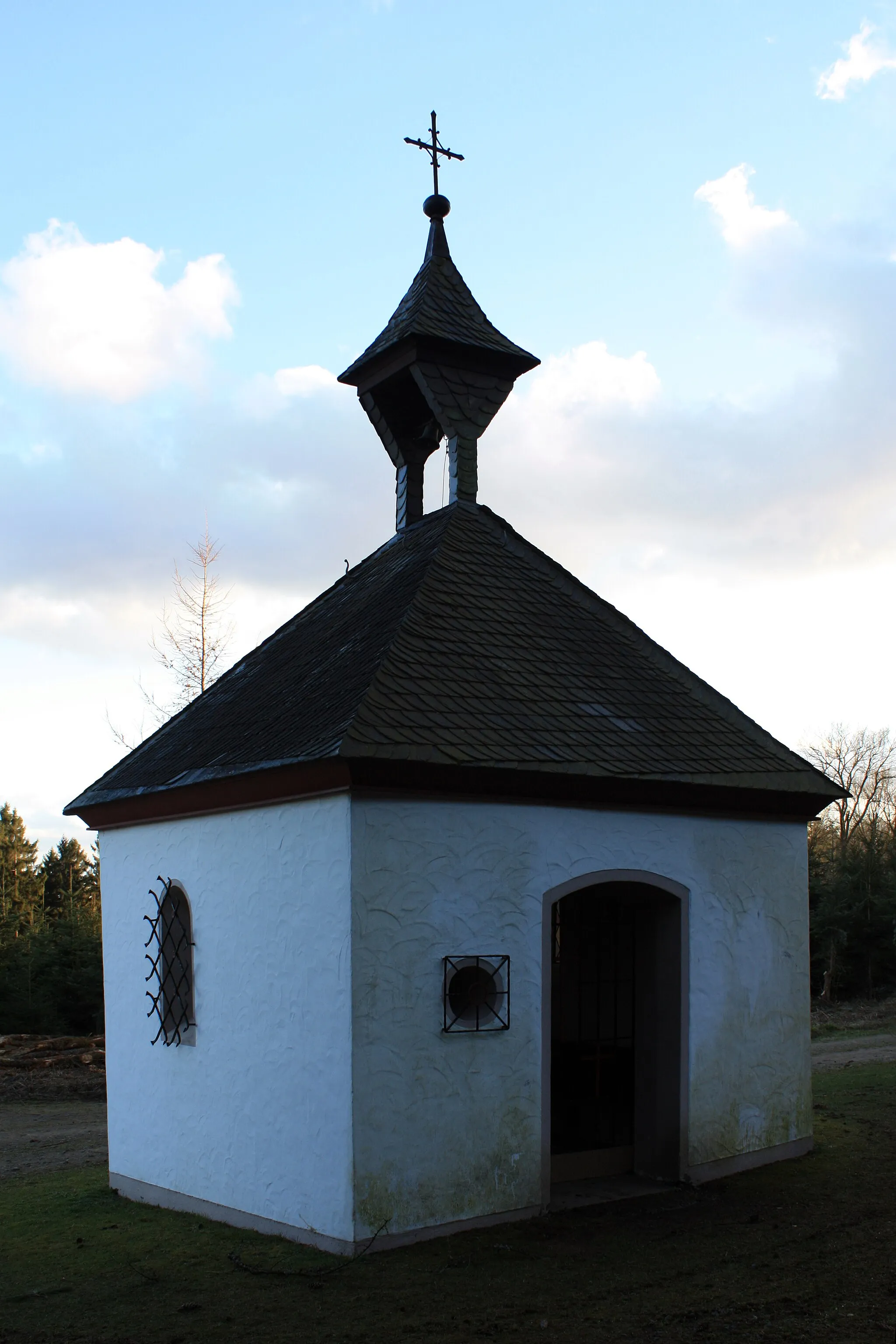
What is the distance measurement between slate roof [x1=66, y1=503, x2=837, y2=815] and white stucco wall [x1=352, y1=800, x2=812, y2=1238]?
0.43 meters

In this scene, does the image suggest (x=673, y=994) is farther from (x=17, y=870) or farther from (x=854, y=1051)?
(x=17, y=870)

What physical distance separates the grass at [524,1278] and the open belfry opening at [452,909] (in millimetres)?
358

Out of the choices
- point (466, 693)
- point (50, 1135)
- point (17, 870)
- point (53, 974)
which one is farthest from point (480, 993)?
point (17, 870)

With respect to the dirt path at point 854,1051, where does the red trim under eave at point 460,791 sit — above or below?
above

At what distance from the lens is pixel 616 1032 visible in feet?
31.2

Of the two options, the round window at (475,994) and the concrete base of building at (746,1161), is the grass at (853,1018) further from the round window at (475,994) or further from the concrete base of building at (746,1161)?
the round window at (475,994)

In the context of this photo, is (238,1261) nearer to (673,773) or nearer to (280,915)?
(280,915)

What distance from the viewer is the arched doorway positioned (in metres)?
8.96

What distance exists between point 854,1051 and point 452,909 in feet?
36.5

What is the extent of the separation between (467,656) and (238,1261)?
13.8 ft

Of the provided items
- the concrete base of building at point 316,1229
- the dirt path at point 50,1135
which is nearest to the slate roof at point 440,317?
the concrete base of building at point 316,1229

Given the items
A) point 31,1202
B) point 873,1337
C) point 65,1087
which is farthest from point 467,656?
point 65,1087

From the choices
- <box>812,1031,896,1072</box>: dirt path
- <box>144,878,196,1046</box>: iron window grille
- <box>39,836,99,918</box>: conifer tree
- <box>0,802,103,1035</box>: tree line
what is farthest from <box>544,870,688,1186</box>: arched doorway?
<box>39,836,99,918</box>: conifer tree

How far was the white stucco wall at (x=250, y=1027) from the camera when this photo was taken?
7508 millimetres
